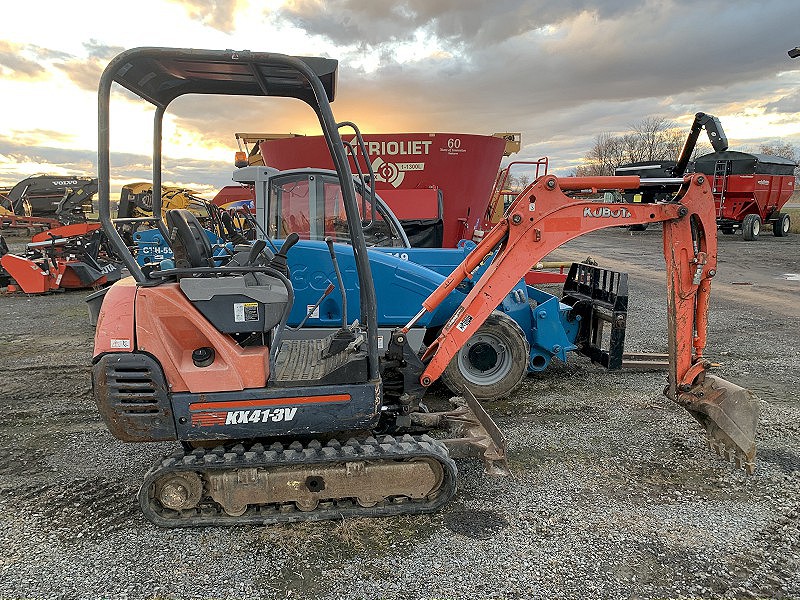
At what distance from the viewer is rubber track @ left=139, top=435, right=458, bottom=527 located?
3.17 m

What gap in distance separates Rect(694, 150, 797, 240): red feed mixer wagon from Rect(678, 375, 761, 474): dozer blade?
20.3m

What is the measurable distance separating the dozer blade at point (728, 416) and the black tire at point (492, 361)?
1564 millimetres

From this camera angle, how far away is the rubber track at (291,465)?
317cm

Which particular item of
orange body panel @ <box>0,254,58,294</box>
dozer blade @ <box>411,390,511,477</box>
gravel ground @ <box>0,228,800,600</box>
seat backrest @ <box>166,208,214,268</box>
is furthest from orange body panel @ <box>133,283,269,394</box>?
orange body panel @ <box>0,254,58,294</box>

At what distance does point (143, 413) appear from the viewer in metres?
3.09

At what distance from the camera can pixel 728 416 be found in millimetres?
3727

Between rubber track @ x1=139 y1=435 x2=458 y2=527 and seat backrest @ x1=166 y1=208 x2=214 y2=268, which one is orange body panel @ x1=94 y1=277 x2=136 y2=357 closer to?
seat backrest @ x1=166 y1=208 x2=214 y2=268

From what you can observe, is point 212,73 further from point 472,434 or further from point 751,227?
point 751,227

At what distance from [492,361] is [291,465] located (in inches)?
102

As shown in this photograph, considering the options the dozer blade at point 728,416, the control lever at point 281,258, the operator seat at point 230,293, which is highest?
the control lever at point 281,258

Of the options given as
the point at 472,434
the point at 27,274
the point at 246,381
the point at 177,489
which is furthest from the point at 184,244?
the point at 27,274

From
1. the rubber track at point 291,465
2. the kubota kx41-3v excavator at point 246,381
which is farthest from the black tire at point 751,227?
the rubber track at point 291,465

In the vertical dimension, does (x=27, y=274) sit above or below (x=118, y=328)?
below

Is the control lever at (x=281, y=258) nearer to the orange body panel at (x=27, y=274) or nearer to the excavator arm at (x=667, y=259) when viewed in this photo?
the excavator arm at (x=667, y=259)
